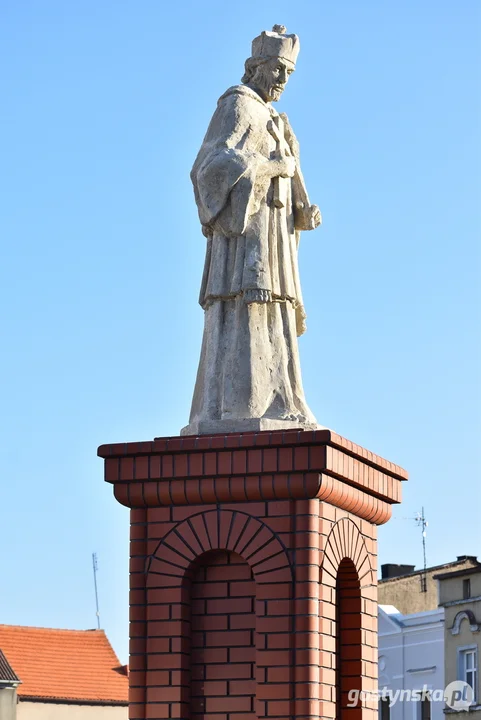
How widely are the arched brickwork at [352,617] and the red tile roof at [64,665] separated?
4612 cm

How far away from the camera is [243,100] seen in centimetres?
1142

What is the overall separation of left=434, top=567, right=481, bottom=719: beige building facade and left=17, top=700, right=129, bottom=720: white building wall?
1779 centimetres

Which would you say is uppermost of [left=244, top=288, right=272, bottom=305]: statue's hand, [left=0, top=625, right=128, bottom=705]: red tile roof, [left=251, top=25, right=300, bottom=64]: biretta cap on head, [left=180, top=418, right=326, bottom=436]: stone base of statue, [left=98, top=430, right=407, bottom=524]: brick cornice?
[left=0, top=625, right=128, bottom=705]: red tile roof

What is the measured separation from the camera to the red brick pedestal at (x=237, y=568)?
10305 millimetres

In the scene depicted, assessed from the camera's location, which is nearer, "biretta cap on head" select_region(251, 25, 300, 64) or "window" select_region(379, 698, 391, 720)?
"biretta cap on head" select_region(251, 25, 300, 64)

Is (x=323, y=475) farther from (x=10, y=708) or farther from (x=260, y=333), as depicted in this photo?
(x=10, y=708)

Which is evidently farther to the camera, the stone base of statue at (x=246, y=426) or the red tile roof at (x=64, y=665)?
the red tile roof at (x=64, y=665)

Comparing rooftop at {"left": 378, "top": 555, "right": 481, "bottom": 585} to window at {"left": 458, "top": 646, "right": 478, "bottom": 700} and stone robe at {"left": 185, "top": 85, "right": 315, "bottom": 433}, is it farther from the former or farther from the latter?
stone robe at {"left": 185, "top": 85, "right": 315, "bottom": 433}

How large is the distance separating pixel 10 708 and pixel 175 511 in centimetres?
4588

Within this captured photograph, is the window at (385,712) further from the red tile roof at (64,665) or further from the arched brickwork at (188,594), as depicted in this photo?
the arched brickwork at (188,594)

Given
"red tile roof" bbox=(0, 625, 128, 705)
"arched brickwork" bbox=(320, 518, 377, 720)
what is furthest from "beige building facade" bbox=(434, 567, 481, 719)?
"arched brickwork" bbox=(320, 518, 377, 720)

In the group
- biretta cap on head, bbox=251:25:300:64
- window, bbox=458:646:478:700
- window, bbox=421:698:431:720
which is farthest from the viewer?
window, bbox=421:698:431:720

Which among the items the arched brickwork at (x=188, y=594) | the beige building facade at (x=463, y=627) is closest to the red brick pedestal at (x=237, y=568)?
the arched brickwork at (x=188, y=594)

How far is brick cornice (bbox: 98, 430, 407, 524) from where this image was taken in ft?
34.0
